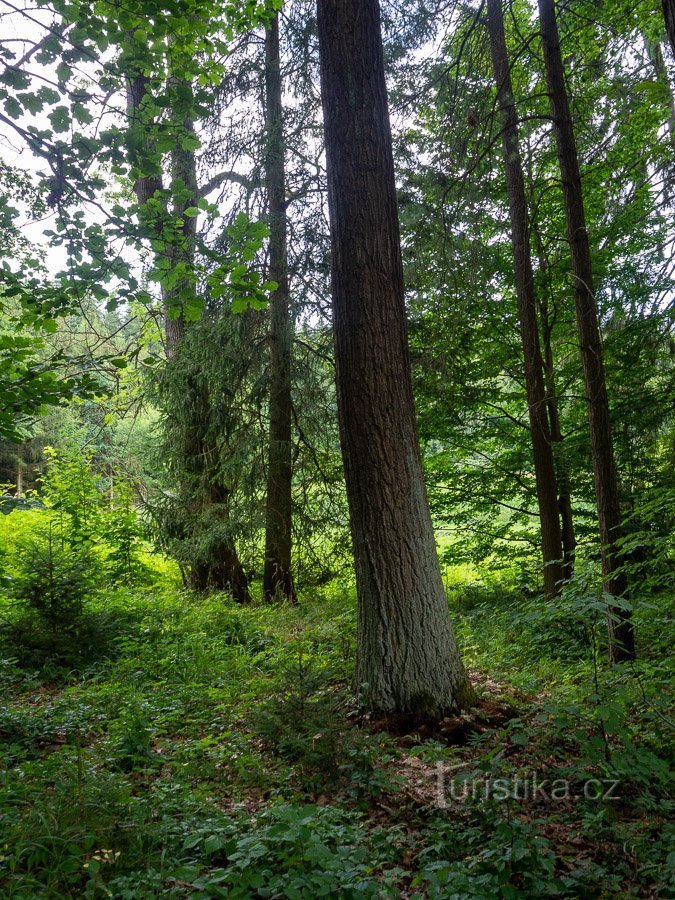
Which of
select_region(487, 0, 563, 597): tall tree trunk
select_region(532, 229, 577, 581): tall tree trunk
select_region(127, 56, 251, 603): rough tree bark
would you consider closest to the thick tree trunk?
select_region(487, 0, 563, 597): tall tree trunk

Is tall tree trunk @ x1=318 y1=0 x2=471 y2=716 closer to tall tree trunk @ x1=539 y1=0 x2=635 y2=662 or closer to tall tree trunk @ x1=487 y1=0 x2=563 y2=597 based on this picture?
tall tree trunk @ x1=539 y1=0 x2=635 y2=662

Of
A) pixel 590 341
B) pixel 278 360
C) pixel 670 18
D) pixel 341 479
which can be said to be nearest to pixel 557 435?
pixel 590 341

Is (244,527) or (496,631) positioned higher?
(244,527)

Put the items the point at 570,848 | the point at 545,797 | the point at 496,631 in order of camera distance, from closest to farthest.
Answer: the point at 570,848 → the point at 545,797 → the point at 496,631

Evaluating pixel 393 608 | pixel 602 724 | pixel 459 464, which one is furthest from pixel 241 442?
pixel 602 724

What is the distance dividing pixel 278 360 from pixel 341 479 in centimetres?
215

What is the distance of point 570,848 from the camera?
8.68 feet

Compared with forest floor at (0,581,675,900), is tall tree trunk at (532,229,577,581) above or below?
above

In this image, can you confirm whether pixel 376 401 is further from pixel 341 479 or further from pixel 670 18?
pixel 341 479

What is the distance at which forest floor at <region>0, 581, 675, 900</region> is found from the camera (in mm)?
2385

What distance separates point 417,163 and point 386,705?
23.7 feet

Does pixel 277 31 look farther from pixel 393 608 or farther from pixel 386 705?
pixel 386 705

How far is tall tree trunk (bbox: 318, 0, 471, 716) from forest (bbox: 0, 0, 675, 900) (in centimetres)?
2

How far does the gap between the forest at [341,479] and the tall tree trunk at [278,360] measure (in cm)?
5
